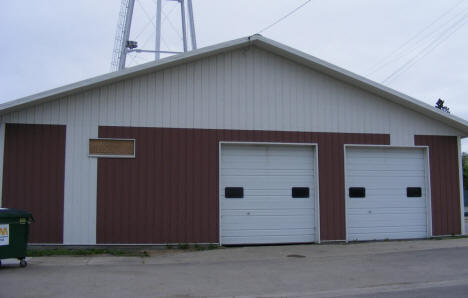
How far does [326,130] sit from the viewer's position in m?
14.2

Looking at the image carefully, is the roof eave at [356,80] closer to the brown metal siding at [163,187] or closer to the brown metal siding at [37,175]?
the brown metal siding at [163,187]

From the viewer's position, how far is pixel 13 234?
976 centimetres

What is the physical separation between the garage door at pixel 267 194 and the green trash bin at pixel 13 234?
535 cm

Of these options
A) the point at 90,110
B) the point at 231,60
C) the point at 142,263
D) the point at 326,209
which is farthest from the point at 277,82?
the point at 142,263

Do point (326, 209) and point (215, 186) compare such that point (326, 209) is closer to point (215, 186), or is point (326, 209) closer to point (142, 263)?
point (215, 186)

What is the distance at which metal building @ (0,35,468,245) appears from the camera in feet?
41.2

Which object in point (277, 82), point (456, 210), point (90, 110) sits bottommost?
point (456, 210)

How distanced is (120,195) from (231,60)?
16.3 ft

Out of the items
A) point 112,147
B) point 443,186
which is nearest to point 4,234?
point 112,147

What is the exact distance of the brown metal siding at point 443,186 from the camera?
1494 cm

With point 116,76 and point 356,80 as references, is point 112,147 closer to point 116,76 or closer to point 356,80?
point 116,76

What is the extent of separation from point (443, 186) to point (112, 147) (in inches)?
403

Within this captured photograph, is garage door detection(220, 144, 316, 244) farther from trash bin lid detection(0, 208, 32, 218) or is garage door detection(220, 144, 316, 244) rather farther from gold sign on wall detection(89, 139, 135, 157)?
trash bin lid detection(0, 208, 32, 218)

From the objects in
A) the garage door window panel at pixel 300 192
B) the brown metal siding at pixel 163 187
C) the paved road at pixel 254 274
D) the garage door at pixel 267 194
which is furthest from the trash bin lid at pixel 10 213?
the garage door window panel at pixel 300 192
